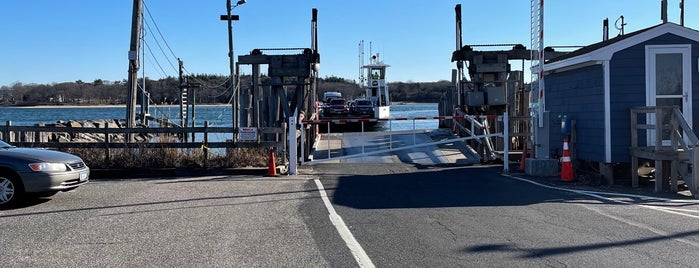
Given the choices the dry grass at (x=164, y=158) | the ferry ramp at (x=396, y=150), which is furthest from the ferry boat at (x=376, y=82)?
the dry grass at (x=164, y=158)

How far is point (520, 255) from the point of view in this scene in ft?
21.1

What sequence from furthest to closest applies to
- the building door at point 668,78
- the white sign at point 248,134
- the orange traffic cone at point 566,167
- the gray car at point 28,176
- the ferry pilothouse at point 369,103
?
1. the ferry pilothouse at point 369,103
2. the white sign at point 248,134
3. the orange traffic cone at point 566,167
4. the building door at point 668,78
5. the gray car at point 28,176

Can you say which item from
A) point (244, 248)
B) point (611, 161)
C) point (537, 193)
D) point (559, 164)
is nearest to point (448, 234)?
point (244, 248)

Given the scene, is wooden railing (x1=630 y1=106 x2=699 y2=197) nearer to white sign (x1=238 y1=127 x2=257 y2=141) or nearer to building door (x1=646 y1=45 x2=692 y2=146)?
building door (x1=646 y1=45 x2=692 y2=146)

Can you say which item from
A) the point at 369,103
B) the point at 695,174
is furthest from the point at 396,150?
the point at 369,103

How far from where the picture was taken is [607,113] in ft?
41.5

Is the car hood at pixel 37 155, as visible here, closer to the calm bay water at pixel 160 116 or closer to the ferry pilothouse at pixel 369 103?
the calm bay water at pixel 160 116

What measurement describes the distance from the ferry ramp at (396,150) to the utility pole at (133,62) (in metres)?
5.87

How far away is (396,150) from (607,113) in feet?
17.6

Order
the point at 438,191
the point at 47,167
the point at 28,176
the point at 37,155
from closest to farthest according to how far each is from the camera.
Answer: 1. the point at 28,176
2. the point at 47,167
3. the point at 37,155
4. the point at 438,191

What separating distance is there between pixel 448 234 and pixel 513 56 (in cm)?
1578

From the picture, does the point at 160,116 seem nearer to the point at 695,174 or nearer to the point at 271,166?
the point at 271,166

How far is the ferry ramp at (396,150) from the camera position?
16.9m

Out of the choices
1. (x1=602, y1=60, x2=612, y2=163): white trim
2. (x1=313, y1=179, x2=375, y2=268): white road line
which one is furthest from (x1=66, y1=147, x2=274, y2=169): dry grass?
(x1=602, y1=60, x2=612, y2=163): white trim
